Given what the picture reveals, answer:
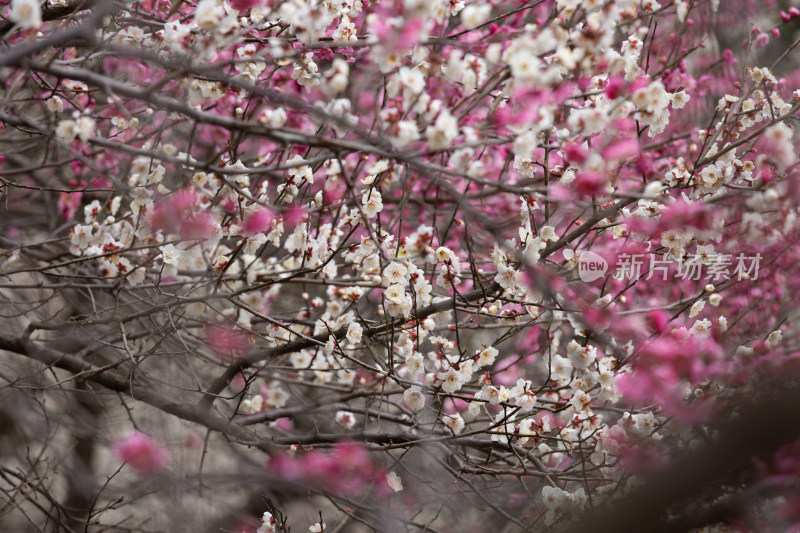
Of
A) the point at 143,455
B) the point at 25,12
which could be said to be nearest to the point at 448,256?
the point at 143,455

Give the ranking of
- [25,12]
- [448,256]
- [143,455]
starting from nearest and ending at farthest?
[25,12], [143,455], [448,256]

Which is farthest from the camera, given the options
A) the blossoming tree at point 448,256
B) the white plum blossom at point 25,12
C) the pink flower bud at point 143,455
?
the pink flower bud at point 143,455

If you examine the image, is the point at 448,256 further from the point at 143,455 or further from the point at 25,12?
the point at 25,12

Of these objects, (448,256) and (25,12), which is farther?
(448,256)

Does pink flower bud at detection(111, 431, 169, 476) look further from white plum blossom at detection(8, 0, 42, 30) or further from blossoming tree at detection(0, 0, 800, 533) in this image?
white plum blossom at detection(8, 0, 42, 30)

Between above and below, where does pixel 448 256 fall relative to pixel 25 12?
below

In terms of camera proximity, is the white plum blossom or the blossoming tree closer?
the white plum blossom

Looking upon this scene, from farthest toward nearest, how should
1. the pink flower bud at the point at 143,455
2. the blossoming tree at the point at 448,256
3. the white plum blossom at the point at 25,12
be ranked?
the pink flower bud at the point at 143,455 < the blossoming tree at the point at 448,256 < the white plum blossom at the point at 25,12

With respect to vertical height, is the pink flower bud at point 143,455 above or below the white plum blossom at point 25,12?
below

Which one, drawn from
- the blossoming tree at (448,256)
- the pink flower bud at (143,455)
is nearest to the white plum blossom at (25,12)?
the blossoming tree at (448,256)

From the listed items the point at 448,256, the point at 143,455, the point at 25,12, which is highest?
the point at 25,12

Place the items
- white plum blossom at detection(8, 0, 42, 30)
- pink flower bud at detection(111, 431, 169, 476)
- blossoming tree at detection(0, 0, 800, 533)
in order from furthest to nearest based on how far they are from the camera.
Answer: pink flower bud at detection(111, 431, 169, 476), blossoming tree at detection(0, 0, 800, 533), white plum blossom at detection(8, 0, 42, 30)

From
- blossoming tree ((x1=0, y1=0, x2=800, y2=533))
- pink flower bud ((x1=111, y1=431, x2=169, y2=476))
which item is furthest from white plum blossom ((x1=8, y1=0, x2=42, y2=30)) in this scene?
pink flower bud ((x1=111, y1=431, x2=169, y2=476))

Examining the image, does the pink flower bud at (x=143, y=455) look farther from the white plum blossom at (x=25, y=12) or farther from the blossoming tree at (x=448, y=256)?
the white plum blossom at (x=25, y=12)
